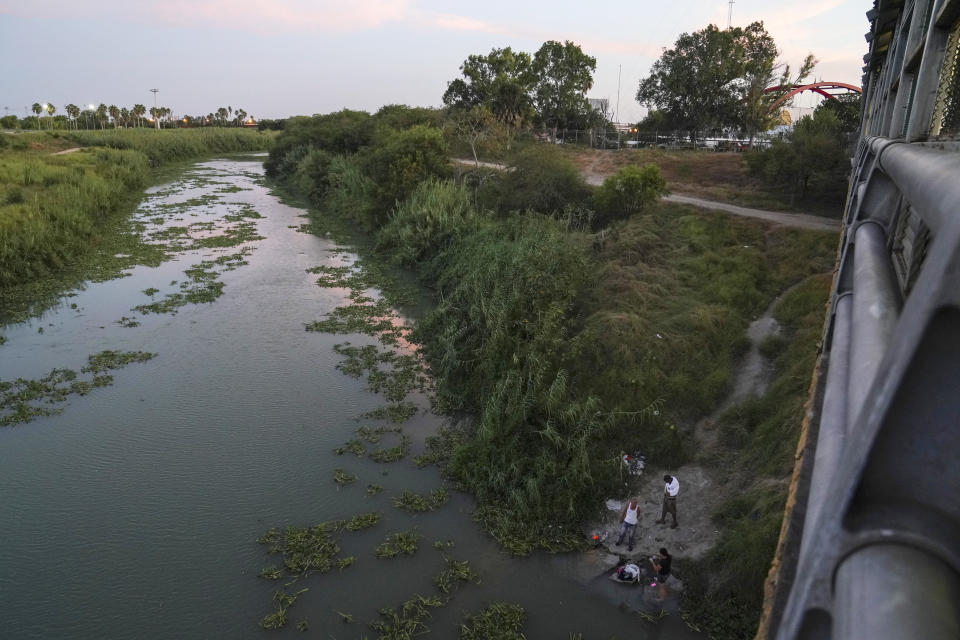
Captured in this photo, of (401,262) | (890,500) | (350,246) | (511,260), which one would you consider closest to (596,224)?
(511,260)

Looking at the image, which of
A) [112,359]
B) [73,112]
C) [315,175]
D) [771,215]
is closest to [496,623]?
[112,359]

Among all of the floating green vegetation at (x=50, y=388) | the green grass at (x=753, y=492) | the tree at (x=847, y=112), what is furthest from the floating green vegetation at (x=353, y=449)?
the tree at (x=847, y=112)

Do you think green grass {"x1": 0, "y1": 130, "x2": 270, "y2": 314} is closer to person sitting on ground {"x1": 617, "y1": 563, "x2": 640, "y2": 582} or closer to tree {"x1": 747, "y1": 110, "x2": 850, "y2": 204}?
person sitting on ground {"x1": 617, "y1": 563, "x2": 640, "y2": 582}

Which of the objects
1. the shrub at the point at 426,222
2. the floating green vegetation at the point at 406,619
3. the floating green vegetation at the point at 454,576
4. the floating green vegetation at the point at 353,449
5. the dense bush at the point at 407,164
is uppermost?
the dense bush at the point at 407,164

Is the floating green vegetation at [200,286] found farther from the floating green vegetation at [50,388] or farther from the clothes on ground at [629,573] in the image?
the clothes on ground at [629,573]

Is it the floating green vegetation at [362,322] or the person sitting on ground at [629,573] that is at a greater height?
the floating green vegetation at [362,322]

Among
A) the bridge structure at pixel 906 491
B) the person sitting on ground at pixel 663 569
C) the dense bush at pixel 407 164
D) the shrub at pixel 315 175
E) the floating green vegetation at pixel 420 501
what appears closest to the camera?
the bridge structure at pixel 906 491

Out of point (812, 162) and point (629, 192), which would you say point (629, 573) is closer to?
point (629, 192)

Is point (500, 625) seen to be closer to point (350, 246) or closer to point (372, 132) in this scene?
point (350, 246)
